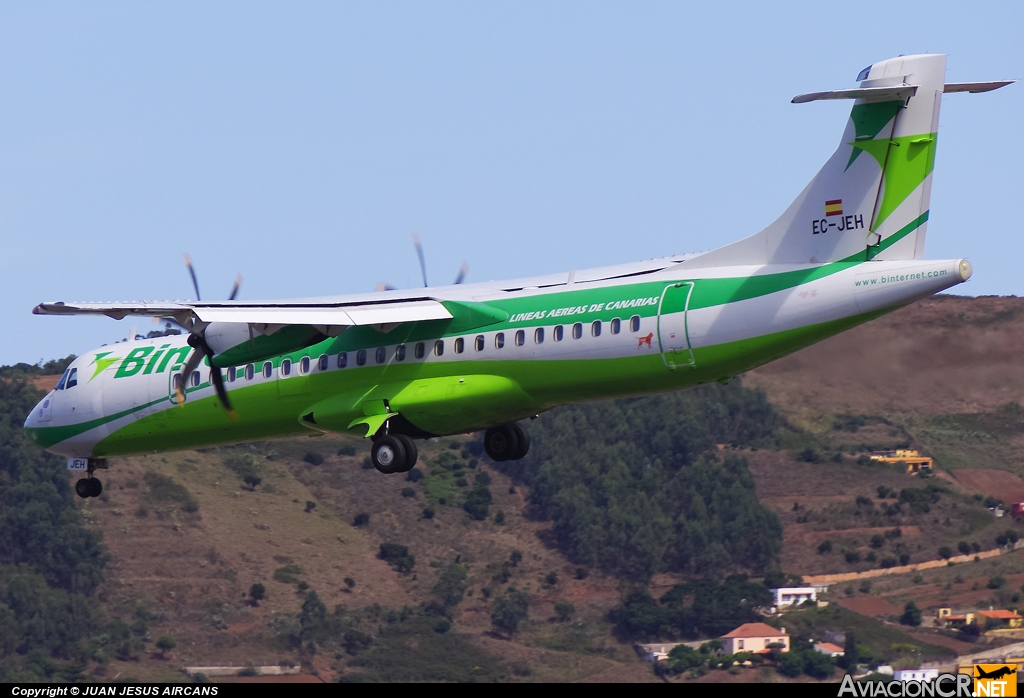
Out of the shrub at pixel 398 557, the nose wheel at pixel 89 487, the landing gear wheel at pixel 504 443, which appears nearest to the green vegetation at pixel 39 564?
the shrub at pixel 398 557

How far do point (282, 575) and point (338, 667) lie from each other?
28.0 ft

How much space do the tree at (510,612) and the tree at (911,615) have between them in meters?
19.8

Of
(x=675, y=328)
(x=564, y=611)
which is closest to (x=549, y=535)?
(x=564, y=611)

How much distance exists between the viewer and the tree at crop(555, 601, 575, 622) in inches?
3164

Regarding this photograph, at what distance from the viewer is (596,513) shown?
302 feet

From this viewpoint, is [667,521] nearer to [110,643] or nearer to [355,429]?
[110,643]

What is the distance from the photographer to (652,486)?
314 feet

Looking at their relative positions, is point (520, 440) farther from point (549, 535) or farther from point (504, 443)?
point (549, 535)

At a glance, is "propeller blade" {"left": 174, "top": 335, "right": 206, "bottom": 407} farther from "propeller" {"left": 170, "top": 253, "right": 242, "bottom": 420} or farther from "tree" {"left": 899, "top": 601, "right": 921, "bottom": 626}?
"tree" {"left": 899, "top": 601, "right": 921, "bottom": 626}

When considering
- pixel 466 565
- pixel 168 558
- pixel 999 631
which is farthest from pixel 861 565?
pixel 168 558

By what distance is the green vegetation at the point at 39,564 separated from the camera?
71.8m

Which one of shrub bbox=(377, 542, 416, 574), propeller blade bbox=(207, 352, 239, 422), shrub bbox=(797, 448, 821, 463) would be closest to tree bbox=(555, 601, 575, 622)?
shrub bbox=(377, 542, 416, 574)

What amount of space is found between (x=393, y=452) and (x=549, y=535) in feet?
202

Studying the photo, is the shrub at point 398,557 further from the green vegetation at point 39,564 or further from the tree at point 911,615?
the tree at point 911,615
